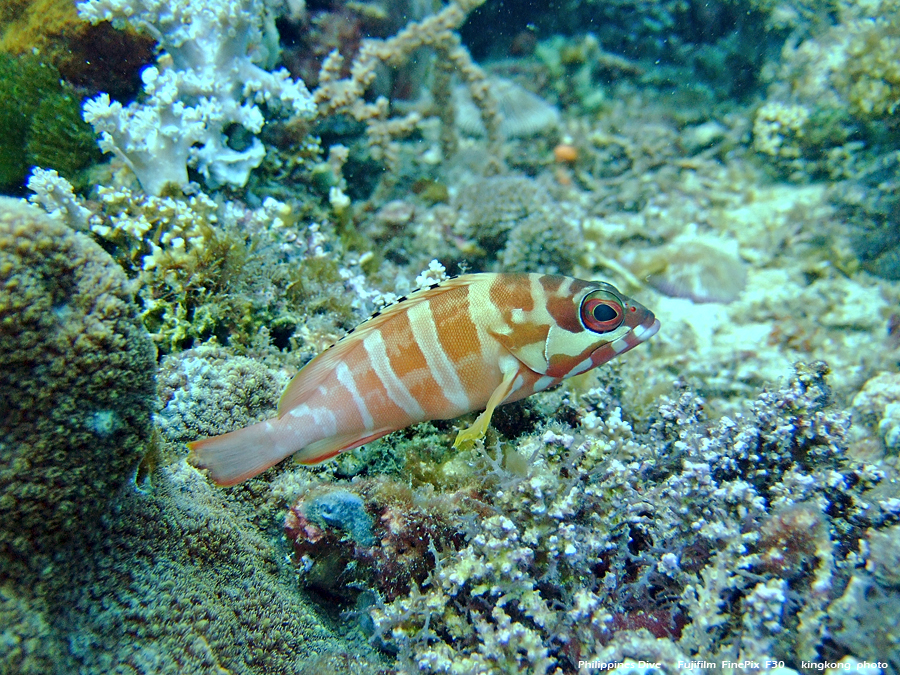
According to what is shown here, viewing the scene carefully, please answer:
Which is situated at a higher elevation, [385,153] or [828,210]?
[385,153]

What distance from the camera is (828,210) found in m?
6.39

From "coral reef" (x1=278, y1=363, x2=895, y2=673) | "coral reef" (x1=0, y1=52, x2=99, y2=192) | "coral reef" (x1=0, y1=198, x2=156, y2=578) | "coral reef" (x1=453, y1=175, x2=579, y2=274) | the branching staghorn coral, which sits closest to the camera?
"coral reef" (x1=0, y1=198, x2=156, y2=578)

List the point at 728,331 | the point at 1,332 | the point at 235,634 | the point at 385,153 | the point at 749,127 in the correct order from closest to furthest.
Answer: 1. the point at 1,332
2. the point at 235,634
3. the point at 728,331
4. the point at 385,153
5. the point at 749,127

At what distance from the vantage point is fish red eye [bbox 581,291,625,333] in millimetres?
3018

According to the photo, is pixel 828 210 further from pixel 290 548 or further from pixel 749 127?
pixel 290 548

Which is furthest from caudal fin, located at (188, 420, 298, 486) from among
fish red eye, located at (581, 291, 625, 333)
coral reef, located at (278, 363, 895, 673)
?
fish red eye, located at (581, 291, 625, 333)

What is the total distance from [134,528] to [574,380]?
3204 millimetres

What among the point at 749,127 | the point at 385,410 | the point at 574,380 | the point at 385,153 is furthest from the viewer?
the point at 749,127

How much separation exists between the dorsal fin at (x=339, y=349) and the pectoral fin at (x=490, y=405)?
0.63 m

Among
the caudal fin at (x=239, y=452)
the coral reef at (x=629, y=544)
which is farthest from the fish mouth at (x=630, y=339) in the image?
the caudal fin at (x=239, y=452)

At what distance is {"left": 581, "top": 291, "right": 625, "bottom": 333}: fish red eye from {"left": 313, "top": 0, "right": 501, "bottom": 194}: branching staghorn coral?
4.31 m

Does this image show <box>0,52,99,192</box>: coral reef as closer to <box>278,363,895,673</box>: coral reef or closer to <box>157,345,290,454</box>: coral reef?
<box>157,345,290,454</box>: coral reef

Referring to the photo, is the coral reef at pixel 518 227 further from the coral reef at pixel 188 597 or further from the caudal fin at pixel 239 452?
the coral reef at pixel 188 597

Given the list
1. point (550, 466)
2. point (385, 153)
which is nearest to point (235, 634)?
point (550, 466)
